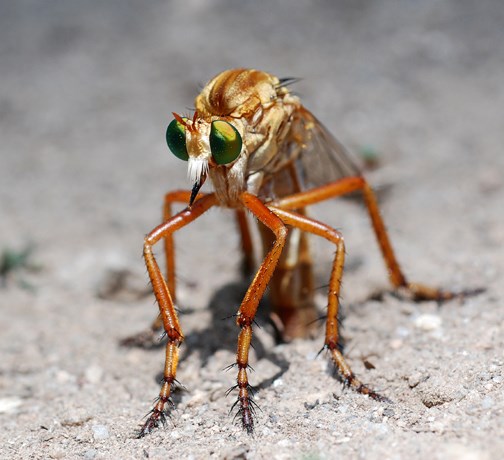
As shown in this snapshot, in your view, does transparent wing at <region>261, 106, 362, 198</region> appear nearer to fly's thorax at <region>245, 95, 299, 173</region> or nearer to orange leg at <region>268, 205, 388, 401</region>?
fly's thorax at <region>245, 95, 299, 173</region>

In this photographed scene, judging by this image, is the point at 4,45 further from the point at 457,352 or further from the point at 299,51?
the point at 457,352

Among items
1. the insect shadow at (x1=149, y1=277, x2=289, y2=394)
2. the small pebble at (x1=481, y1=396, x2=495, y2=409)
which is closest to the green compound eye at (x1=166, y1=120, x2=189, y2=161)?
the insect shadow at (x1=149, y1=277, x2=289, y2=394)

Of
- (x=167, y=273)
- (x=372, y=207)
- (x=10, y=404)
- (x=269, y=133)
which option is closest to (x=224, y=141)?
(x=269, y=133)

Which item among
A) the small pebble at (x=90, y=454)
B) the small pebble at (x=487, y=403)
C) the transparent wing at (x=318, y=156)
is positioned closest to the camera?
the small pebble at (x=487, y=403)

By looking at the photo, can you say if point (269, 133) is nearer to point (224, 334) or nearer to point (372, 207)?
point (372, 207)

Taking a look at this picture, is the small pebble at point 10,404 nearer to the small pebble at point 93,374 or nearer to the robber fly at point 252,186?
the small pebble at point 93,374

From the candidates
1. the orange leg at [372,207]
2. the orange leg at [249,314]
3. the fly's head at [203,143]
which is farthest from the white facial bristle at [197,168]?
the orange leg at [372,207]

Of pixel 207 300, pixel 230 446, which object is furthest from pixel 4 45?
pixel 230 446
